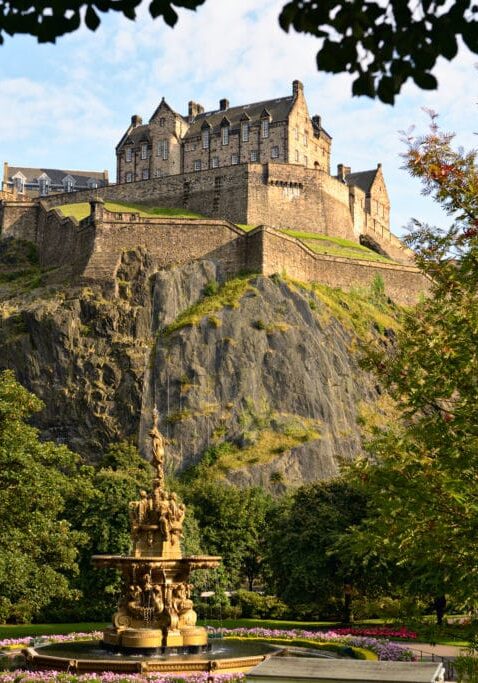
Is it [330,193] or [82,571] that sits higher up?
[330,193]

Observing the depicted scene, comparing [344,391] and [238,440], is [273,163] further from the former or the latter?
[238,440]

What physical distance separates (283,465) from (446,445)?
52.0m

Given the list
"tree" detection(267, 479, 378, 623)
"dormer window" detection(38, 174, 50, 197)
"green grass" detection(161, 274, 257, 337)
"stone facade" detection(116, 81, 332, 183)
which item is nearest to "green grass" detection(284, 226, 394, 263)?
"stone facade" detection(116, 81, 332, 183)

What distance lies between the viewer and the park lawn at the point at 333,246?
85544 millimetres

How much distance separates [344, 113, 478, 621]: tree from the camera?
13336 millimetres

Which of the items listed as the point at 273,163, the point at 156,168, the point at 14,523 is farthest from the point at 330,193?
the point at 14,523

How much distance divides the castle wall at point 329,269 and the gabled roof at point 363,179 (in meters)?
21.0

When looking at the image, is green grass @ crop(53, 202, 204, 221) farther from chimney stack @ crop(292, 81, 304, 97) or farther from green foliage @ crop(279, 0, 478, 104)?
green foliage @ crop(279, 0, 478, 104)

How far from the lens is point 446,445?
1372cm

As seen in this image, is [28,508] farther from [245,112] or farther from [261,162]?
[245,112]

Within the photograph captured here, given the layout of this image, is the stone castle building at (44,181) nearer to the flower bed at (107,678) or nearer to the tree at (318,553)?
the tree at (318,553)

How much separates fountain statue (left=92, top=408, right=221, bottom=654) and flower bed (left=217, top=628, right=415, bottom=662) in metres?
5.58

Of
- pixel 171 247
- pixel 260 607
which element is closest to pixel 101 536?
pixel 260 607

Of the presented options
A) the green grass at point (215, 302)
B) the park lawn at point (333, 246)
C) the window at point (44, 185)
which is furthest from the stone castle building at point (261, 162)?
the window at point (44, 185)
